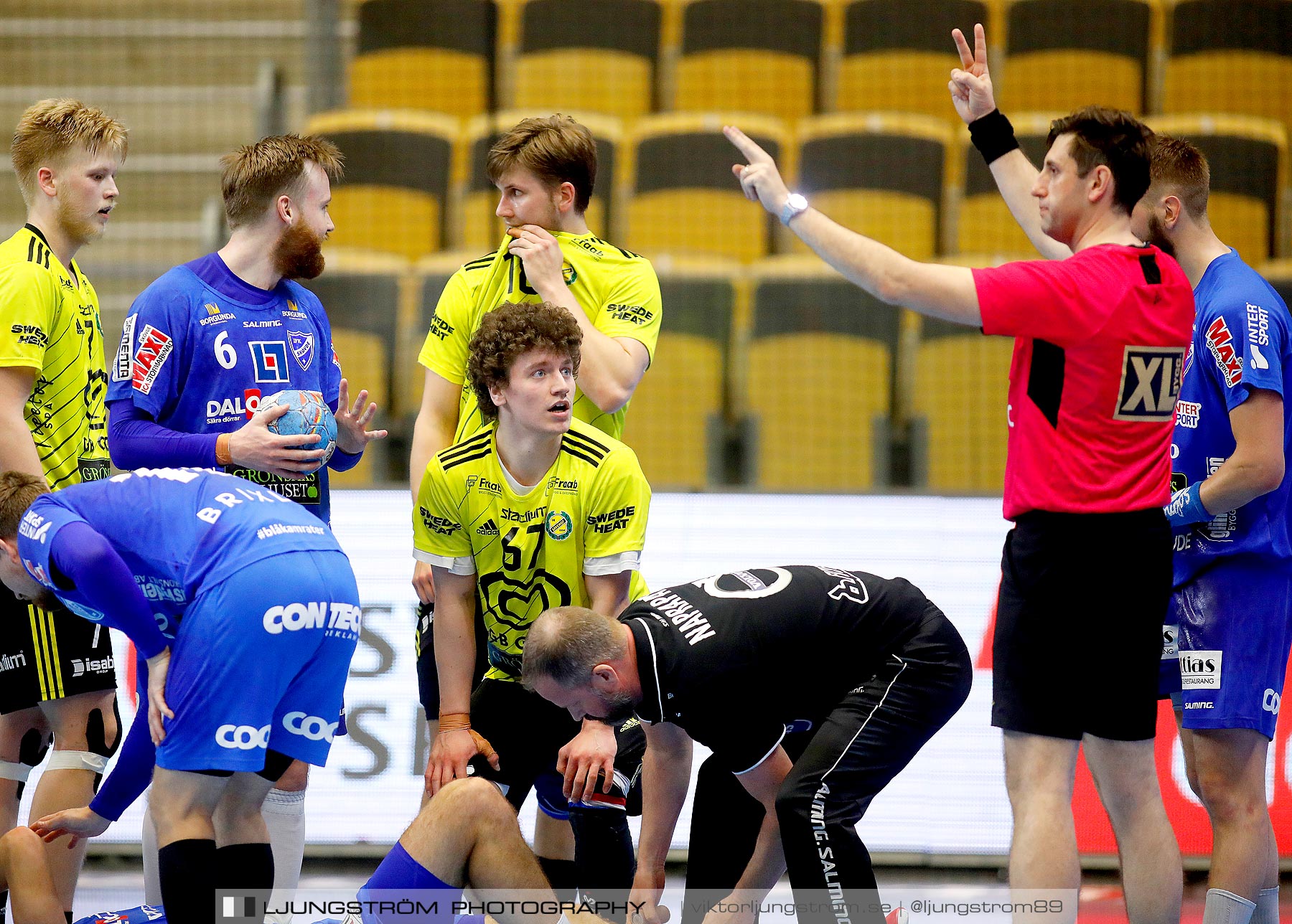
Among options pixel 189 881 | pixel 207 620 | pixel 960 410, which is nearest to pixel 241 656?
pixel 207 620

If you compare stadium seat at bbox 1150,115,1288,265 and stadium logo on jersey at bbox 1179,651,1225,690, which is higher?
stadium seat at bbox 1150,115,1288,265

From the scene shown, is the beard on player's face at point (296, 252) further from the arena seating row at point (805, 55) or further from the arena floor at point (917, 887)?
the arena seating row at point (805, 55)

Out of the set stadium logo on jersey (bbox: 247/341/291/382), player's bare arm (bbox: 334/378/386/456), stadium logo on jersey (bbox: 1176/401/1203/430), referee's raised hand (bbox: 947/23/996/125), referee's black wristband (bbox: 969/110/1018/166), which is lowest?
player's bare arm (bbox: 334/378/386/456)

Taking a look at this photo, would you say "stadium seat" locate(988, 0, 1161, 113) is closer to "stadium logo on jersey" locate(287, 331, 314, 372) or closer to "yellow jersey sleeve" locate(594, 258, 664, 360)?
"yellow jersey sleeve" locate(594, 258, 664, 360)

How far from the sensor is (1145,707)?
3426 millimetres

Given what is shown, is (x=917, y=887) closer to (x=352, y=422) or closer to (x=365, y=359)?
(x=352, y=422)

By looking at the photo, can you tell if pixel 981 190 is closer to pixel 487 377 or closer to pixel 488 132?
pixel 488 132

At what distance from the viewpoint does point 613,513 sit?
3758 mm

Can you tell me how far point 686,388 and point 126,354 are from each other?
340cm

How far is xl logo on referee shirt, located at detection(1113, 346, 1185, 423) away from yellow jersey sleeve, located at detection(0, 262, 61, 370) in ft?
9.46

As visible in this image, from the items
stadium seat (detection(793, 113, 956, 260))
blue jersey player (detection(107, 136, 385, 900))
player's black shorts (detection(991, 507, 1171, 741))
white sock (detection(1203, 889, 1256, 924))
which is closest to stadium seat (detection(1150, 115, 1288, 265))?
stadium seat (detection(793, 113, 956, 260))

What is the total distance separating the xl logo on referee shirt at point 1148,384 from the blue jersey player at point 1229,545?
18.6 inches

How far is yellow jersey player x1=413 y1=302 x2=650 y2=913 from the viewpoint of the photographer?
12.2 ft

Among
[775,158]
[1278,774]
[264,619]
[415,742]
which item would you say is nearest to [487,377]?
[264,619]
